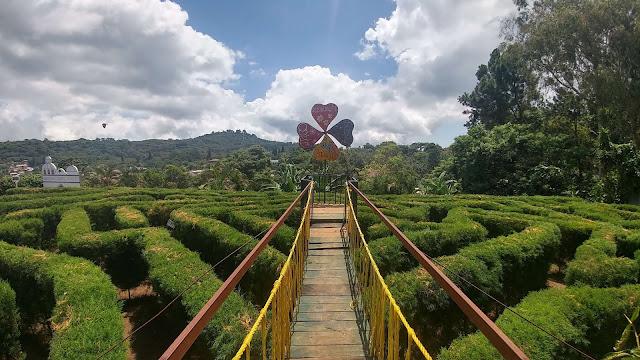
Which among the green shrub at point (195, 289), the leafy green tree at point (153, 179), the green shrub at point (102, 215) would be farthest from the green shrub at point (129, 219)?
the leafy green tree at point (153, 179)

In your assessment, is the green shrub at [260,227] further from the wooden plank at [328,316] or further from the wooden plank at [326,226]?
the wooden plank at [328,316]

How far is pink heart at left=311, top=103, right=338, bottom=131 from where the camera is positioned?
15.9m

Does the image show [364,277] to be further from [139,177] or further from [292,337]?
[139,177]

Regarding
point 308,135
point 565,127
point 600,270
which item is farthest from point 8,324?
point 565,127

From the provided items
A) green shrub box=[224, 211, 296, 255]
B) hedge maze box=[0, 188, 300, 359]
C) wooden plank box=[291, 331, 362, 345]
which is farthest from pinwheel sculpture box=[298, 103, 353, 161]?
wooden plank box=[291, 331, 362, 345]

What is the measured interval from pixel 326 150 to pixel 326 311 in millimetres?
10198

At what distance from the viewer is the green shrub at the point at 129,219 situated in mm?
13074

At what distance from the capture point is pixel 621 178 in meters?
19.8

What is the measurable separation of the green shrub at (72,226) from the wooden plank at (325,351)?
28.8 feet

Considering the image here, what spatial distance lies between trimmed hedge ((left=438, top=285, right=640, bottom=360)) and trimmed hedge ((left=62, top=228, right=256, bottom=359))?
3.33 m

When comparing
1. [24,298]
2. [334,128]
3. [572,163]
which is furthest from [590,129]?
[24,298]

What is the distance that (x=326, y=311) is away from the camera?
6324 mm

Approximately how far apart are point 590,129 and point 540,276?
2173 centimetres

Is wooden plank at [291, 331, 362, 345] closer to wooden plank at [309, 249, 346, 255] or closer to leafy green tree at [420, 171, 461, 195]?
wooden plank at [309, 249, 346, 255]
